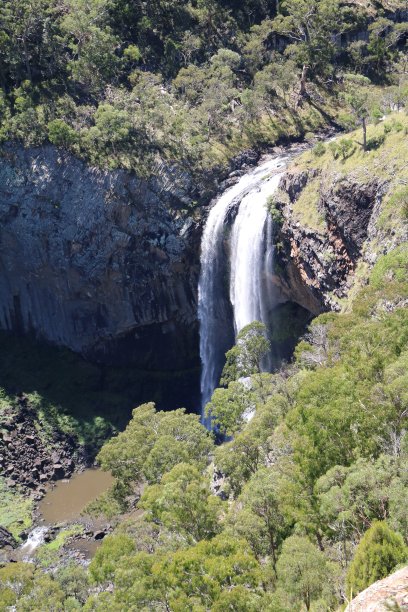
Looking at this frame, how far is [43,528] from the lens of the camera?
43.0 meters

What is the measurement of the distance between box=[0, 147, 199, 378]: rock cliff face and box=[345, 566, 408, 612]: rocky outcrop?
41.2 metres

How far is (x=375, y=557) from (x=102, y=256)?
40.4 metres

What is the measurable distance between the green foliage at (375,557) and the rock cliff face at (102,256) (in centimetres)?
3768

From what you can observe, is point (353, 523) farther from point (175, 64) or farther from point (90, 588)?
point (175, 64)

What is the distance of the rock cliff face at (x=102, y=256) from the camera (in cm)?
5166

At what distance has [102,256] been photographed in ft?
171

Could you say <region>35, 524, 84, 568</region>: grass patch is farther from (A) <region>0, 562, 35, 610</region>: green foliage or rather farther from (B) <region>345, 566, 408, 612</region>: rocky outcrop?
(B) <region>345, 566, 408, 612</region>: rocky outcrop

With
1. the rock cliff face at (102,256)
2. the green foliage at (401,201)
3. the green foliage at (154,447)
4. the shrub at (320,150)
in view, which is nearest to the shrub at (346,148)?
the shrub at (320,150)

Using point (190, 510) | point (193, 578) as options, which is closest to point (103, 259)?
point (190, 510)

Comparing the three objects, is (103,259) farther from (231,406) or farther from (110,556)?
(110,556)

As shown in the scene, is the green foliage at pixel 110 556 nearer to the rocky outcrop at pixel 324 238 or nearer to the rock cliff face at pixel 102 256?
the rocky outcrop at pixel 324 238

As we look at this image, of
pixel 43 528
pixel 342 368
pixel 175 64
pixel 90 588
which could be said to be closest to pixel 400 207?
pixel 342 368

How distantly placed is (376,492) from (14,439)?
37464mm

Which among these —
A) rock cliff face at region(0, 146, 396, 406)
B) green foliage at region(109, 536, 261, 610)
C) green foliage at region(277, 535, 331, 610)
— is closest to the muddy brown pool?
rock cliff face at region(0, 146, 396, 406)
